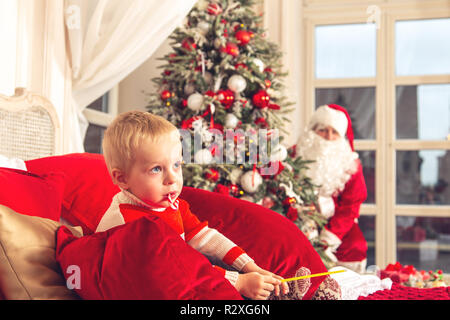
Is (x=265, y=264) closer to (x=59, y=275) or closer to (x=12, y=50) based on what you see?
(x=59, y=275)

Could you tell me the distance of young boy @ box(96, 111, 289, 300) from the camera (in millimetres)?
943

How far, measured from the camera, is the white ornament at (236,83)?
9.20 ft

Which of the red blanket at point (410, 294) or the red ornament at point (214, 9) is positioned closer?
the red blanket at point (410, 294)

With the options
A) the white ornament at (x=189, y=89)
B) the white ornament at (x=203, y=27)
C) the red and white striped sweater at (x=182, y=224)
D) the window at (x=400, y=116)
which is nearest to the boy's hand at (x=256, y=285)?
the red and white striped sweater at (x=182, y=224)

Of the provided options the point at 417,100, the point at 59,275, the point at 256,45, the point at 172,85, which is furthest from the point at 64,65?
the point at 417,100

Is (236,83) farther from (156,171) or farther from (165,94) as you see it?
(156,171)

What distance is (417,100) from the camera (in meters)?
4.30

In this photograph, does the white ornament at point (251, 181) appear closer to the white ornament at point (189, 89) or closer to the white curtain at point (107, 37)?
the white ornament at point (189, 89)

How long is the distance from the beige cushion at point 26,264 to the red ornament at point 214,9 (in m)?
2.34

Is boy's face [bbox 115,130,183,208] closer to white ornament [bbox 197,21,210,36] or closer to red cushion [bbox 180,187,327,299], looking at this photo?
red cushion [bbox 180,187,327,299]

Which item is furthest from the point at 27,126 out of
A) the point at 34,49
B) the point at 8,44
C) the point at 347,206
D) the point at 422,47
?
the point at 422,47

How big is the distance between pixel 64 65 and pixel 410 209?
309cm

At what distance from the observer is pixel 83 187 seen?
4.60 ft

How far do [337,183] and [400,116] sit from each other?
4.27ft
